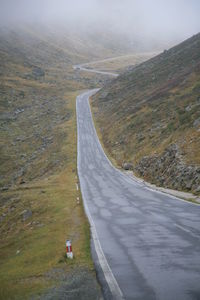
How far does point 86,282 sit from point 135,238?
485cm

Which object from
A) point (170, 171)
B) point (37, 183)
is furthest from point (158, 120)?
point (37, 183)

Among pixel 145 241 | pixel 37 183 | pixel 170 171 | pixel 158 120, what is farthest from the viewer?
pixel 158 120

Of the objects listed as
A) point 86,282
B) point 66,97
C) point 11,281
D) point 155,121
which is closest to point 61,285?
point 86,282

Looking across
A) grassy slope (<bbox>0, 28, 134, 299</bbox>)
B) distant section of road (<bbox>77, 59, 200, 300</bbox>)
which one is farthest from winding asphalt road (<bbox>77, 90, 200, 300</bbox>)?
grassy slope (<bbox>0, 28, 134, 299</bbox>)

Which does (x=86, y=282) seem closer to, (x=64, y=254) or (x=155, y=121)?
(x=64, y=254)

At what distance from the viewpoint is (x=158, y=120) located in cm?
4772

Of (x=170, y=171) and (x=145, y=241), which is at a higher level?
(x=170, y=171)

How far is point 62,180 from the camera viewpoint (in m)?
37.0

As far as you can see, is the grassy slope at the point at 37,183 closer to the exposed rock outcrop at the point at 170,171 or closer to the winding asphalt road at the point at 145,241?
the winding asphalt road at the point at 145,241

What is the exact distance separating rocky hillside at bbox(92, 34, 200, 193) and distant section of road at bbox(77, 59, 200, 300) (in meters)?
3.31

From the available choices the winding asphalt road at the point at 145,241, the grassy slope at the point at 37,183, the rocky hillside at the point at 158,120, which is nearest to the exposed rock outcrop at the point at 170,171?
the rocky hillside at the point at 158,120

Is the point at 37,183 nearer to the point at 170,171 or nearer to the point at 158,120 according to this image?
the point at 170,171

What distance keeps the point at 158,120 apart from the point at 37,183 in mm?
21804

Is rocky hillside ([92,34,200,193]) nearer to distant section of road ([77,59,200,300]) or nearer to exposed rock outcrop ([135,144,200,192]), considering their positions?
exposed rock outcrop ([135,144,200,192])
